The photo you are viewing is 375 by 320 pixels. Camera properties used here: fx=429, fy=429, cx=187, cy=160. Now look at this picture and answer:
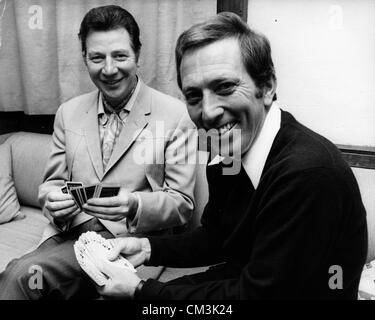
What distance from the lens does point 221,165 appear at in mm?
1239

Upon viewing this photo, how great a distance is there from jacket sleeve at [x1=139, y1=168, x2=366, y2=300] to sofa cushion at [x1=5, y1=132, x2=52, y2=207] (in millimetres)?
1571

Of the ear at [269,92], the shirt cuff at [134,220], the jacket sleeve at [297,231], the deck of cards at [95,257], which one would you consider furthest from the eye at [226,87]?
the shirt cuff at [134,220]

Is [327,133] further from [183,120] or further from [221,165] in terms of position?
[221,165]

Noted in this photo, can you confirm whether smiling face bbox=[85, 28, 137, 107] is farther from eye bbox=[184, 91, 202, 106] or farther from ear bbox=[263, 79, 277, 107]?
ear bbox=[263, 79, 277, 107]

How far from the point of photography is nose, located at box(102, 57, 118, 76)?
1721mm

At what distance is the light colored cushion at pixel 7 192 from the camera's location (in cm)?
214

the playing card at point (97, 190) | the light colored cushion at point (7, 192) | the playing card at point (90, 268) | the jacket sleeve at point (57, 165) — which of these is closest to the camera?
the playing card at point (90, 268)

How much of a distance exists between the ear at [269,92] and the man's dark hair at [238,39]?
2 cm

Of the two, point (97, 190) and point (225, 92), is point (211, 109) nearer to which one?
point (225, 92)

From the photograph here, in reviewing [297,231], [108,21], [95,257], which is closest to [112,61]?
[108,21]

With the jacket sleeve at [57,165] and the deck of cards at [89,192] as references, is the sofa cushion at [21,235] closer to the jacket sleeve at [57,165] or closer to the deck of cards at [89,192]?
the jacket sleeve at [57,165]

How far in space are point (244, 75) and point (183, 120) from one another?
2.38 feet

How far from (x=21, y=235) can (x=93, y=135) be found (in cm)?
63

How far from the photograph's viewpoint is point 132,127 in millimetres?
1756
